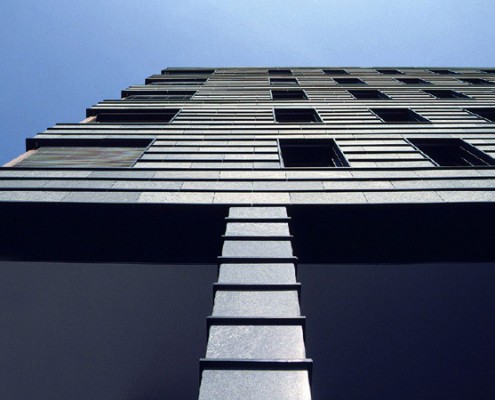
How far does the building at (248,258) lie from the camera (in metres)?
6.76

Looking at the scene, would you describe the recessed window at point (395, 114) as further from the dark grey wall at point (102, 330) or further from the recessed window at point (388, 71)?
the recessed window at point (388, 71)

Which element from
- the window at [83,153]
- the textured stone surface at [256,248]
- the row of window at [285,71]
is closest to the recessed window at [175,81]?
the row of window at [285,71]

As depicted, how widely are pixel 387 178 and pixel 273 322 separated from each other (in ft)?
15.0

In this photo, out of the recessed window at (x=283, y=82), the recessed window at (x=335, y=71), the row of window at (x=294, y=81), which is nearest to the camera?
the recessed window at (x=283, y=82)

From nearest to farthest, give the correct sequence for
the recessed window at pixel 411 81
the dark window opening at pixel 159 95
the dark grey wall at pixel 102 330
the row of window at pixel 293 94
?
the dark grey wall at pixel 102 330 < the dark window opening at pixel 159 95 < the row of window at pixel 293 94 < the recessed window at pixel 411 81

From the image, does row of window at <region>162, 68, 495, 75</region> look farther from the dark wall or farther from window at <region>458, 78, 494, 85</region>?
the dark wall

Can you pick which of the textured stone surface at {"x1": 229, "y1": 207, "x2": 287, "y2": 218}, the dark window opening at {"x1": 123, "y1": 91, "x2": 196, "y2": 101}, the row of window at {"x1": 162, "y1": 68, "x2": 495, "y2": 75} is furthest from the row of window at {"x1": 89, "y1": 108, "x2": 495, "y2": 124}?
the row of window at {"x1": 162, "y1": 68, "x2": 495, "y2": 75}

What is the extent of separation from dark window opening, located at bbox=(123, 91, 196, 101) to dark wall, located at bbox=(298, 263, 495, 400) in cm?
1092

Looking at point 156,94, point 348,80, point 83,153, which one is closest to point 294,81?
point 348,80

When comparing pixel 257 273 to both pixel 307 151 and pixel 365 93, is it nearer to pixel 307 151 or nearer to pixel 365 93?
pixel 307 151

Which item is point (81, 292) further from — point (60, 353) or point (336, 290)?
point (336, 290)

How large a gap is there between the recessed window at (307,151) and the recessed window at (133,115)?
496 centimetres

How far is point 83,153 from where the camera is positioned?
994 centimetres

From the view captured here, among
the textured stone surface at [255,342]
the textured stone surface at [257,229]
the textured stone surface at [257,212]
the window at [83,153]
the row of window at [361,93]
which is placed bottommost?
the textured stone surface at [255,342]
